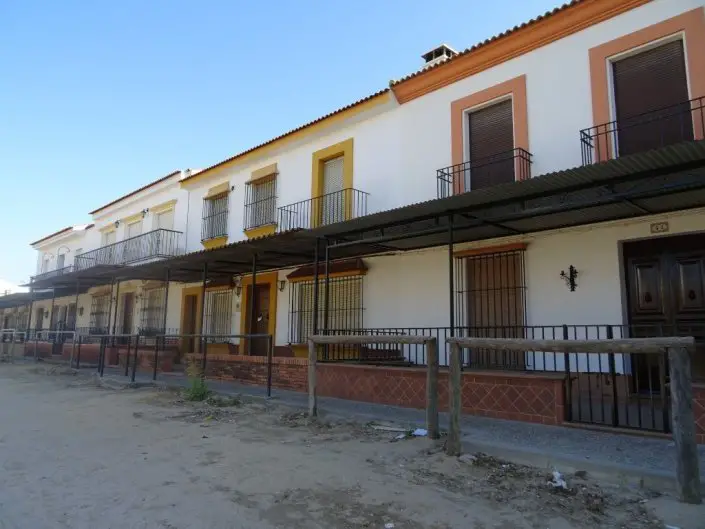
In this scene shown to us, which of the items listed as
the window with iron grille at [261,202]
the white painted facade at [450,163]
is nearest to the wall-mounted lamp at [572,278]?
the white painted facade at [450,163]

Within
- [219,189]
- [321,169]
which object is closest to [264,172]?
[321,169]

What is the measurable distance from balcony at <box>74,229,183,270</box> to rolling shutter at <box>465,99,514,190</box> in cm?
998

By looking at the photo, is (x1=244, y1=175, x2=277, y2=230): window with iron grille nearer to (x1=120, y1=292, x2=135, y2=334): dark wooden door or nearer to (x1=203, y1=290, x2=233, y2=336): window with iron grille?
(x1=203, y1=290, x2=233, y2=336): window with iron grille

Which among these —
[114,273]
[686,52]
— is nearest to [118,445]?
[686,52]

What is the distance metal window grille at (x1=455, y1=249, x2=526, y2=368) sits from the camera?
835cm

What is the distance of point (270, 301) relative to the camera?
13.2 m

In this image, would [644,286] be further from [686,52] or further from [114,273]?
[114,273]

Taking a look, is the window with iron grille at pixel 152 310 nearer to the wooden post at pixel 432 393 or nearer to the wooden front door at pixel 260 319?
the wooden front door at pixel 260 319

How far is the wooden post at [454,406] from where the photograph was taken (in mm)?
4910

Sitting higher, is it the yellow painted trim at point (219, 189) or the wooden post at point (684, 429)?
the yellow painted trim at point (219, 189)

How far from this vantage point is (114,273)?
1515 centimetres

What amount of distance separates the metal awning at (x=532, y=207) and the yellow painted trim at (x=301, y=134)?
3242 millimetres

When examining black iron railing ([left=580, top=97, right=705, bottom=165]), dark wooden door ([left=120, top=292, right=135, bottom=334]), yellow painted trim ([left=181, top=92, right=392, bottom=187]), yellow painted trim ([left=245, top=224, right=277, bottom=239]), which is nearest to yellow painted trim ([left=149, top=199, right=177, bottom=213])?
yellow painted trim ([left=181, top=92, right=392, bottom=187])

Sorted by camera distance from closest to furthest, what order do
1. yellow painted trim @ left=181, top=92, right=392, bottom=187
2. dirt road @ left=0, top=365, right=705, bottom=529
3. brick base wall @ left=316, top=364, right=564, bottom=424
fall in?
dirt road @ left=0, top=365, right=705, bottom=529 < brick base wall @ left=316, top=364, right=564, bottom=424 < yellow painted trim @ left=181, top=92, right=392, bottom=187
